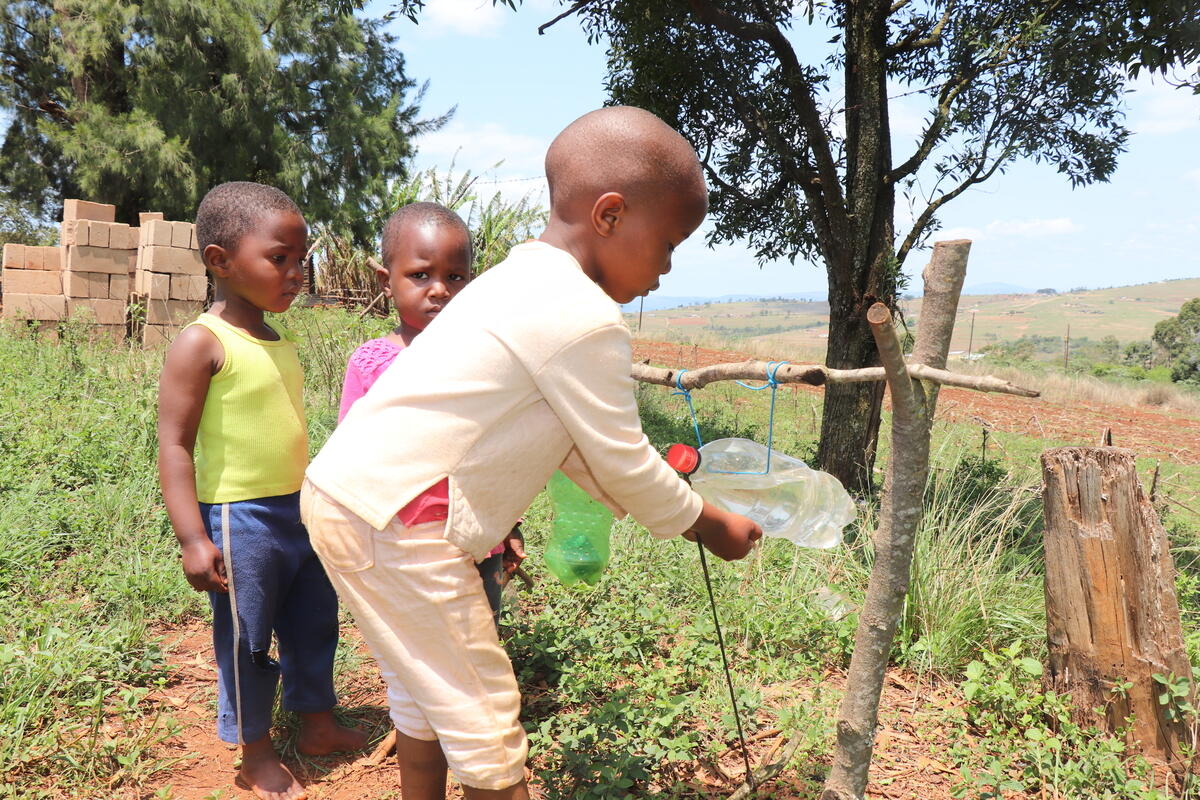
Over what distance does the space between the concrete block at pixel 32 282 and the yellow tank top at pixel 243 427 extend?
975 cm

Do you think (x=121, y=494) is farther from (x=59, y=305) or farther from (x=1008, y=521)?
(x=59, y=305)

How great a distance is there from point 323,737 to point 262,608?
2.00 feet

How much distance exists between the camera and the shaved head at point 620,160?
1.52 meters

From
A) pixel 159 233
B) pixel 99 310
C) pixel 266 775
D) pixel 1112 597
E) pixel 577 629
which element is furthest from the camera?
pixel 99 310

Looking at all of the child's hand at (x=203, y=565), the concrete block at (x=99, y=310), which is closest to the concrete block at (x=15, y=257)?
the concrete block at (x=99, y=310)

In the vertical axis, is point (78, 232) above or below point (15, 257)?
above

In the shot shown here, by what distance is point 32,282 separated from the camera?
32.6 ft

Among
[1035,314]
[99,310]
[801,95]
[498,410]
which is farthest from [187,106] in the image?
[1035,314]

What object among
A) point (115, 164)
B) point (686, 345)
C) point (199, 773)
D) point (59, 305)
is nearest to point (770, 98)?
point (199, 773)

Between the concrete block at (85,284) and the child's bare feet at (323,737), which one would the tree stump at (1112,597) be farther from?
the concrete block at (85,284)

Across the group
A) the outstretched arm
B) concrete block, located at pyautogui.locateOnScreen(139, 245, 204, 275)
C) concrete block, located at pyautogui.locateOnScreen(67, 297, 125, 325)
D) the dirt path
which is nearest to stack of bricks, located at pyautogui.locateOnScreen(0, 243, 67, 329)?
concrete block, located at pyautogui.locateOnScreen(67, 297, 125, 325)

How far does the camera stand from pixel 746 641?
328 centimetres

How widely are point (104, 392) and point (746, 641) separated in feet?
17.7

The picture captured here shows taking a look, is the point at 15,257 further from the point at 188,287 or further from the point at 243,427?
the point at 243,427
